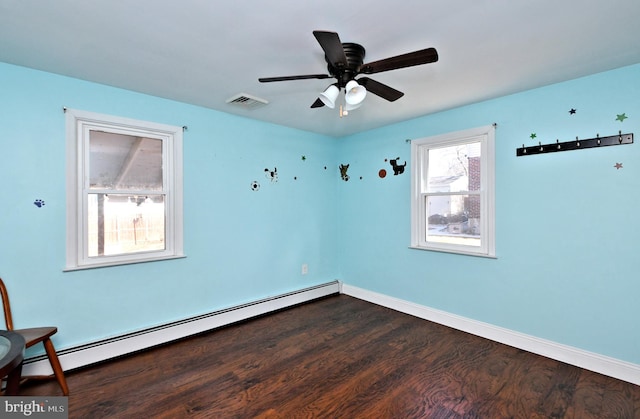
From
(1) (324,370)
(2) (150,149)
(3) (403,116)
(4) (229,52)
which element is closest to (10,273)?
(2) (150,149)

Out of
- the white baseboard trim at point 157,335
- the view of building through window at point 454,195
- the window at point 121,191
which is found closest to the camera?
the white baseboard trim at point 157,335

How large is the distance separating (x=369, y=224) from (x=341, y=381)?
218cm

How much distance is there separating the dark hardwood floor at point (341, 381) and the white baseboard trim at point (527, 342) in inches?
2.8

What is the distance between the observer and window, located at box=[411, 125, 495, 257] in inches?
115

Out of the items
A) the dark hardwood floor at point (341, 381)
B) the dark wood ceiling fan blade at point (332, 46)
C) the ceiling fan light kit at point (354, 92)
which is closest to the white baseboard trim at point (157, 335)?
the dark hardwood floor at point (341, 381)

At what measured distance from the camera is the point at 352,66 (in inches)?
71.4

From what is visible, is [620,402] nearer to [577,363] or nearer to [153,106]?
[577,363]

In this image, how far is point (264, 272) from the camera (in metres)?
3.58

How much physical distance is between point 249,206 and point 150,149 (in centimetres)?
117

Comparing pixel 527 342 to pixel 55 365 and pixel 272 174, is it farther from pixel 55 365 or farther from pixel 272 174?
pixel 55 365

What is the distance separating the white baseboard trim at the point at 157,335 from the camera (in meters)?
2.28

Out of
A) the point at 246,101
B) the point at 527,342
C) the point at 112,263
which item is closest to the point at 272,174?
the point at 246,101

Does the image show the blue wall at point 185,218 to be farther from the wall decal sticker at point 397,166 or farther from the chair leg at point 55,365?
the wall decal sticker at point 397,166

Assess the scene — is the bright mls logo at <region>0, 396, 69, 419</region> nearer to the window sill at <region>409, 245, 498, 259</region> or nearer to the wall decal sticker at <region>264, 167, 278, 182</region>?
the wall decal sticker at <region>264, 167, 278, 182</region>
